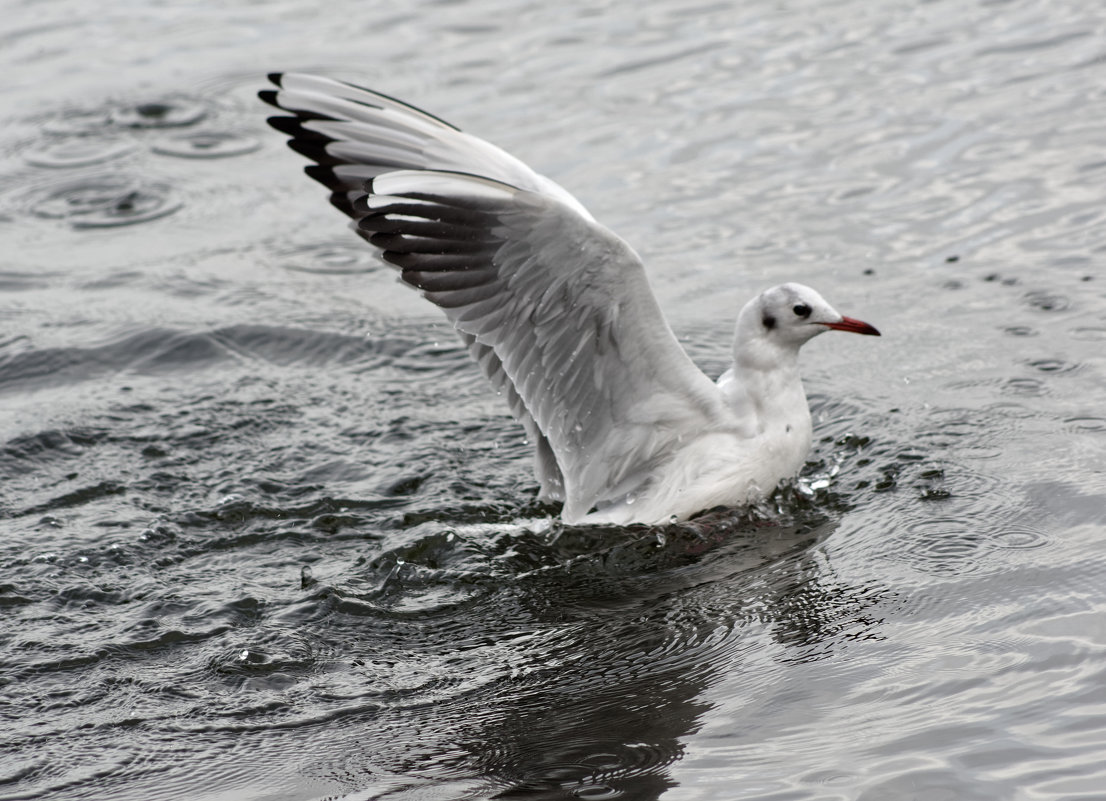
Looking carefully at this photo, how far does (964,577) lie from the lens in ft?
16.6

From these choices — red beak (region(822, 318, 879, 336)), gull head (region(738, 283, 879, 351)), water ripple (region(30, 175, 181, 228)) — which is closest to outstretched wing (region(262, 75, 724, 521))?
gull head (region(738, 283, 879, 351))

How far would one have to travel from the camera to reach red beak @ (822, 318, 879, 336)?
5727 millimetres

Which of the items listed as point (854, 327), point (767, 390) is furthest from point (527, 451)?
point (854, 327)

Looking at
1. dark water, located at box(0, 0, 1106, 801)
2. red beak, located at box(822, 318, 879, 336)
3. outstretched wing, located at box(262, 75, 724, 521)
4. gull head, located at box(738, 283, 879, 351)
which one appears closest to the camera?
dark water, located at box(0, 0, 1106, 801)

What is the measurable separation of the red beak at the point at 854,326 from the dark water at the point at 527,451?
0.66m

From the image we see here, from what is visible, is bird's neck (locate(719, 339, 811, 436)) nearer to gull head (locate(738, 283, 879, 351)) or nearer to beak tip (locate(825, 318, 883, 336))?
gull head (locate(738, 283, 879, 351))

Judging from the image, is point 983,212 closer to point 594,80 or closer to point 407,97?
point 594,80

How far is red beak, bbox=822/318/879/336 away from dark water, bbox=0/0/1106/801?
0.66 m

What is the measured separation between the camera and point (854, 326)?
5.80m

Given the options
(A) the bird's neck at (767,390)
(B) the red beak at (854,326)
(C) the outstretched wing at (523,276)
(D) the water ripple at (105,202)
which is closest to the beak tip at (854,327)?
(B) the red beak at (854,326)

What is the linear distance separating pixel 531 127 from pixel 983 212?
3.15 meters

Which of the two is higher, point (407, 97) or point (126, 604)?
point (407, 97)

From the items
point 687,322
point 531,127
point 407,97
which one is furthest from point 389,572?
point 407,97

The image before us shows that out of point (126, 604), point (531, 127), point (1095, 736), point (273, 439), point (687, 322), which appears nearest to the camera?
point (1095, 736)
